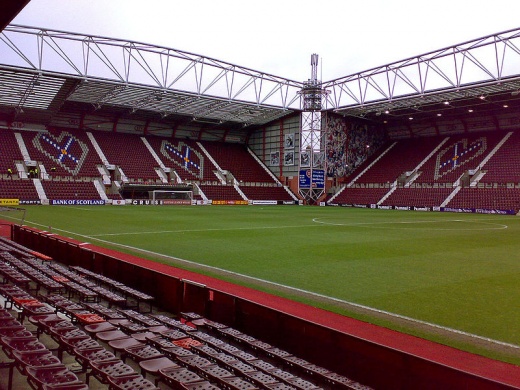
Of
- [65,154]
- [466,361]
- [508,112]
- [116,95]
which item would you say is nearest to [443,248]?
[466,361]

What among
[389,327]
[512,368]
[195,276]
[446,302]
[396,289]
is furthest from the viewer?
[195,276]

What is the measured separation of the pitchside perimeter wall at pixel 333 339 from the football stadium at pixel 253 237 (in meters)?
0.03

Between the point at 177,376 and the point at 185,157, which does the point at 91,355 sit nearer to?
the point at 177,376

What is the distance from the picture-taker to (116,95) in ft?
160

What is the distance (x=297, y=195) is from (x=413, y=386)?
198ft

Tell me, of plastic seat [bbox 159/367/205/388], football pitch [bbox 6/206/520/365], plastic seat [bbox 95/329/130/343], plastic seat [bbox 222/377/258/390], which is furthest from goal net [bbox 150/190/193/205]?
plastic seat [bbox 222/377/258/390]

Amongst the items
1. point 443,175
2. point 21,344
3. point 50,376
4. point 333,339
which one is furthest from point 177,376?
point 443,175

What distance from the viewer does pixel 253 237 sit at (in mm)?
22578

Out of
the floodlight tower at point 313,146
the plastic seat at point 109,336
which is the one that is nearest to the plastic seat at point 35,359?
the plastic seat at point 109,336

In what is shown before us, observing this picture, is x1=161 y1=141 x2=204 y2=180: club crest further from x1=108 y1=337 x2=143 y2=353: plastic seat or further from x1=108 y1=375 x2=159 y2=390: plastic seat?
x1=108 y1=375 x2=159 y2=390: plastic seat

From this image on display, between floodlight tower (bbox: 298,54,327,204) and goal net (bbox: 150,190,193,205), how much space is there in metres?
15.5

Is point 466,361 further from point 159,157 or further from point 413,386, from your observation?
point 159,157

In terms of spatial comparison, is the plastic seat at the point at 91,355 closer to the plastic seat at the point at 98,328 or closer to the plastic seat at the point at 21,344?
the plastic seat at the point at 21,344

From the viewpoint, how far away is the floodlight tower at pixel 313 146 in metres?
58.8
